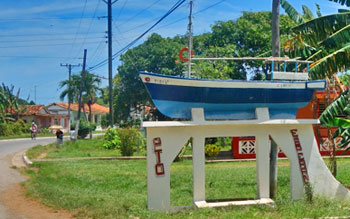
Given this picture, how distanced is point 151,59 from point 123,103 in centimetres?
625

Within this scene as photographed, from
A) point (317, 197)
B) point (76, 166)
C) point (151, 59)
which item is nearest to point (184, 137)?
point (317, 197)

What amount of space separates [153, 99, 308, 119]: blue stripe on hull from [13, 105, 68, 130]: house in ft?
160

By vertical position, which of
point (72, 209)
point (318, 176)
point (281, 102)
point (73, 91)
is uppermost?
point (73, 91)

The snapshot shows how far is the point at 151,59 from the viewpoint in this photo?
141 feet

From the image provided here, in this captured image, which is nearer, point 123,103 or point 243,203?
point 243,203

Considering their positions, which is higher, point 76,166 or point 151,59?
point 151,59

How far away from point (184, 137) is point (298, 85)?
9.71 feet

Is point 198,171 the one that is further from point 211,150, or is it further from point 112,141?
point 112,141

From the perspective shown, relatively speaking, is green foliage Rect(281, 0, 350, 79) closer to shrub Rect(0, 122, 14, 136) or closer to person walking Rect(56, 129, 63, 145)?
person walking Rect(56, 129, 63, 145)

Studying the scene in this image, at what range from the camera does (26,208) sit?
1029 centimetres

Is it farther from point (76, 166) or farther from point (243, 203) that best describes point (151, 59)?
point (243, 203)

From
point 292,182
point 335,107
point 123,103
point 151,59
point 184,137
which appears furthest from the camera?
point 123,103

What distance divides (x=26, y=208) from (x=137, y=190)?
322cm

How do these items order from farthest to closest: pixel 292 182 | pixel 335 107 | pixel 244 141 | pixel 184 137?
1. pixel 244 141
2. pixel 335 107
3. pixel 292 182
4. pixel 184 137
